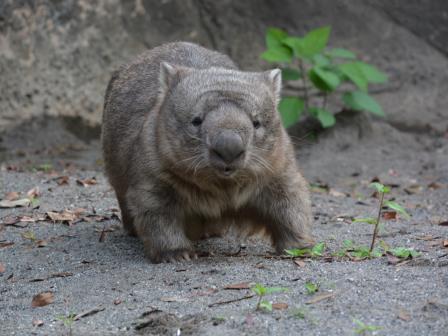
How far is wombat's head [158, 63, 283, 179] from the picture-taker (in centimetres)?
493

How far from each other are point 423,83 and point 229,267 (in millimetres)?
6942

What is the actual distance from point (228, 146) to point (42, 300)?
4.39 ft

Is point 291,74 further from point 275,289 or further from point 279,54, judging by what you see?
point 275,289

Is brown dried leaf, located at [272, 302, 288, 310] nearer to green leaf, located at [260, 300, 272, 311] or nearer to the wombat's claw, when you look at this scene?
green leaf, located at [260, 300, 272, 311]

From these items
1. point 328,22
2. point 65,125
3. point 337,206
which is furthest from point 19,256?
point 328,22

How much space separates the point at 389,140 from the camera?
10.6 m

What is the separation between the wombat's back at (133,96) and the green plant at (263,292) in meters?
1.91

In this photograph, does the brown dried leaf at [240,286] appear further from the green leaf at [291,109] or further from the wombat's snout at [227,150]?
the green leaf at [291,109]

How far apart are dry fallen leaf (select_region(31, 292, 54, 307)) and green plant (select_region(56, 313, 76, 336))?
1.04 ft

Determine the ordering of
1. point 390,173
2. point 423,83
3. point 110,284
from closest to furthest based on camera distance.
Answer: point 110,284
point 390,173
point 423,83

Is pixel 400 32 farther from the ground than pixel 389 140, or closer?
farther from the ground

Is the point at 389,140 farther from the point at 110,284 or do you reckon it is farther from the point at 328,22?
the point at 110,284

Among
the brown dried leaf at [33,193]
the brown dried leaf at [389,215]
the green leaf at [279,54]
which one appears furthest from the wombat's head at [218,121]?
the green leaf at [279,54]

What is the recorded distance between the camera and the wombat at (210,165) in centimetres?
507
